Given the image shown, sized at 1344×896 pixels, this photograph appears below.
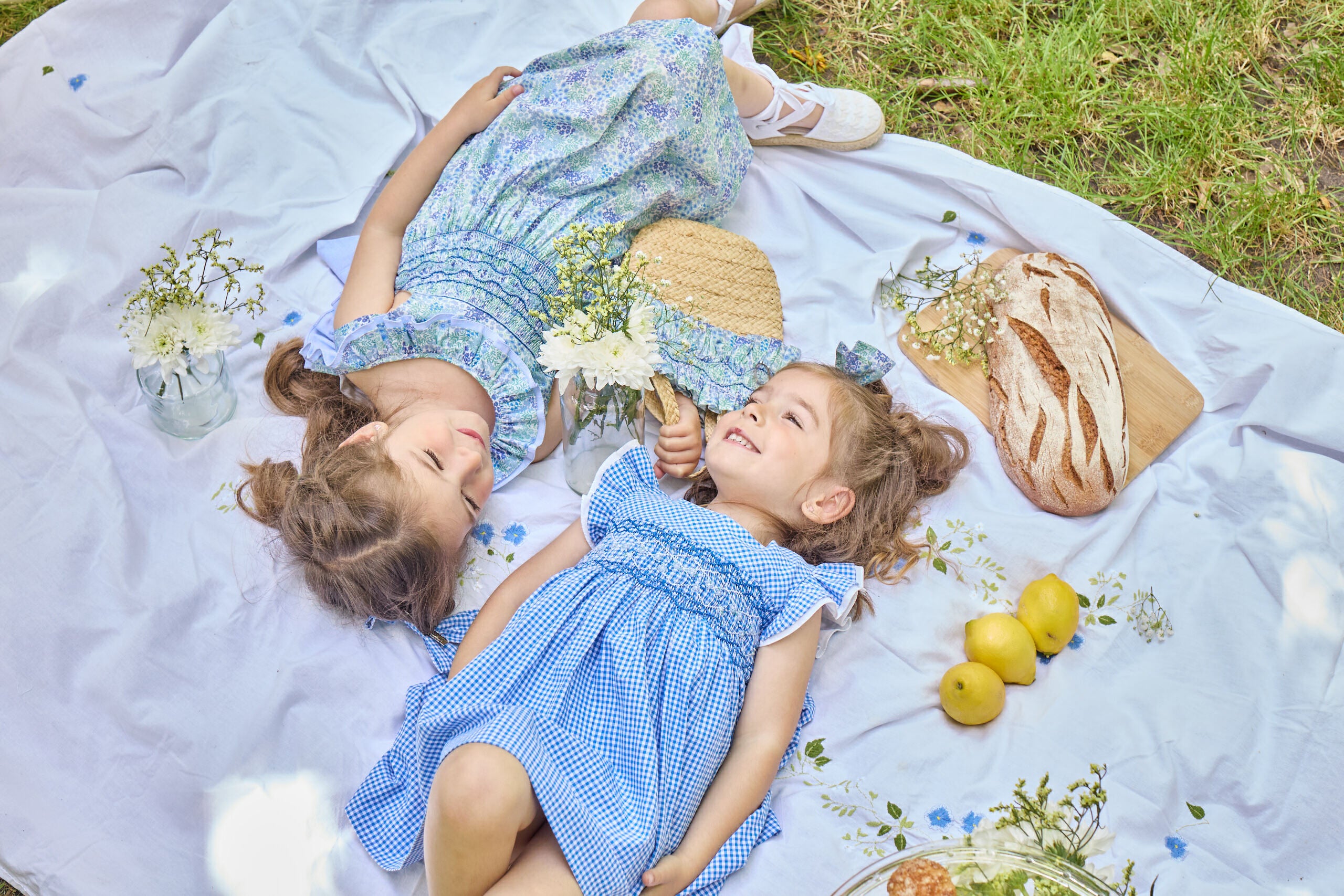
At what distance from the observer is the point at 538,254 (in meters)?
2.81

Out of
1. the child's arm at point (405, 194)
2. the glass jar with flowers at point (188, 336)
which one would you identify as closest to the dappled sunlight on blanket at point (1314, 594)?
the child's arm at point (405, 194)

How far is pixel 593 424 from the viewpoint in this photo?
254 cm

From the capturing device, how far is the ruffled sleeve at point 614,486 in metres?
2.43

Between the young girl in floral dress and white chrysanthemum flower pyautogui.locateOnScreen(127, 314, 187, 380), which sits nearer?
white chrysanthemum flower pyautogui.locateOnScreen(127, 314, 187, 380)

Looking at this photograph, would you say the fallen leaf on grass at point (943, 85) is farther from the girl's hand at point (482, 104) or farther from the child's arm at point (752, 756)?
the child's arm at point (752, 756)

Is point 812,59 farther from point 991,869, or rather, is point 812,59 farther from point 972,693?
point 991,869

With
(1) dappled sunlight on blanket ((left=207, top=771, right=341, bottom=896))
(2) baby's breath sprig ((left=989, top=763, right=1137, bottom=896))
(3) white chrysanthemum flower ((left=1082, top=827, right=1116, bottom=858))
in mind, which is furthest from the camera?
(1) dappled sunlight on blanket ((left=207, top=771, right=341, bottom=896))

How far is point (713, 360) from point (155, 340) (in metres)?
1.38

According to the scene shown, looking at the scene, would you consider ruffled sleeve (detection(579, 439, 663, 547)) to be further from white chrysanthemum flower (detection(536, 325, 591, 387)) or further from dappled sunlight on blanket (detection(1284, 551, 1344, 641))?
dappled sunlight on blanket (detection(1284, 551, 1344, 641))

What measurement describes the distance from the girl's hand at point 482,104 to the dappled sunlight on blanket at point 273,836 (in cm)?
183

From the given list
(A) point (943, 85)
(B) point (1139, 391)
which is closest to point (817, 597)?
(B) point (1139, 391)

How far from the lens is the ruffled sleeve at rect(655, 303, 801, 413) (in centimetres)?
271

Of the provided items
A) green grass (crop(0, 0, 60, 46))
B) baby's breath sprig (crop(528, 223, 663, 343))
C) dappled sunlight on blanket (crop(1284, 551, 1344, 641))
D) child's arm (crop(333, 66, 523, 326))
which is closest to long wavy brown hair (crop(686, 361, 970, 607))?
baby's breath sprig (crop(528, 223, 663, 343))

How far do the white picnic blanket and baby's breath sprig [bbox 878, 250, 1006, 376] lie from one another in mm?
81
